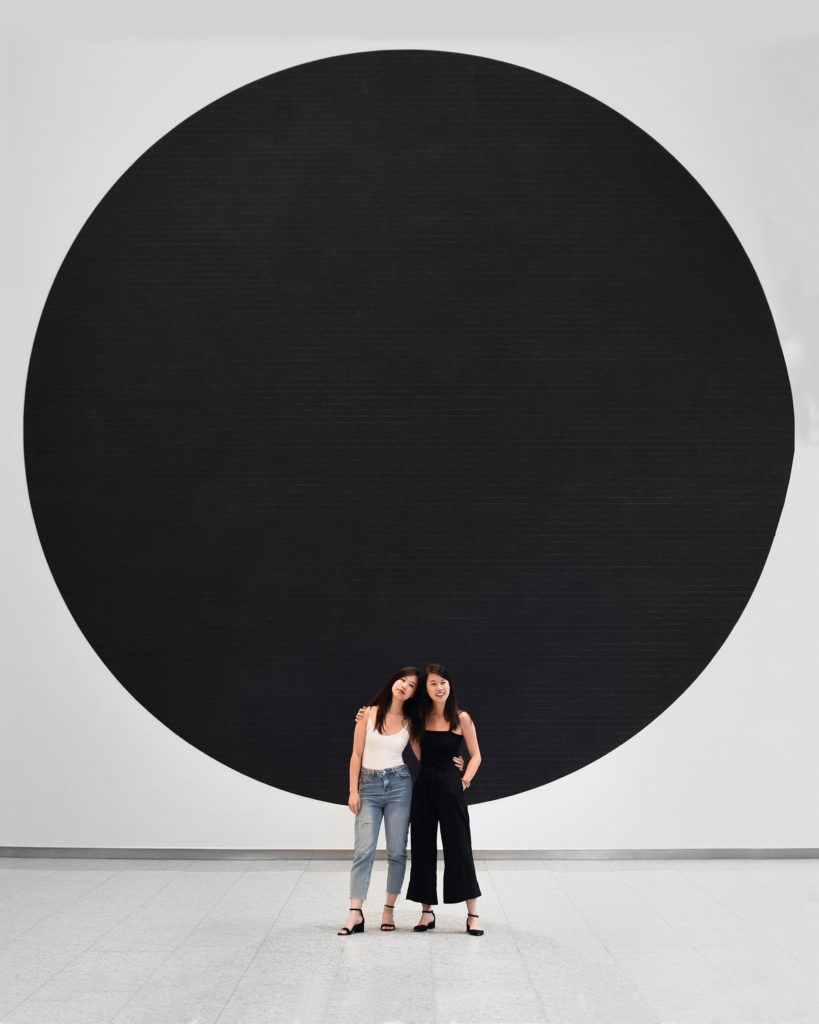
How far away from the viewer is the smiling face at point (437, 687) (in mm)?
4059

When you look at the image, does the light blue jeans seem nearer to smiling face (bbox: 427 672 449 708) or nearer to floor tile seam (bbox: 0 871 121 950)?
smiling face (bbox: 427 672 449 708)

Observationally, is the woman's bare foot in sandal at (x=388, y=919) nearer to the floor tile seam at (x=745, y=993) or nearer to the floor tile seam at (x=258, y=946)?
the floor tile seam at (x=258, y=946)

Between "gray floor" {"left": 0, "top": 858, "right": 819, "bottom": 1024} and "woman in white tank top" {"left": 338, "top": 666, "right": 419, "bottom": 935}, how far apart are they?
10.3 inches

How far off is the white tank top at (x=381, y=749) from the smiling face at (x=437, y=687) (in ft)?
0.75

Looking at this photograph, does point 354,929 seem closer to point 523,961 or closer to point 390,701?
point 523,961

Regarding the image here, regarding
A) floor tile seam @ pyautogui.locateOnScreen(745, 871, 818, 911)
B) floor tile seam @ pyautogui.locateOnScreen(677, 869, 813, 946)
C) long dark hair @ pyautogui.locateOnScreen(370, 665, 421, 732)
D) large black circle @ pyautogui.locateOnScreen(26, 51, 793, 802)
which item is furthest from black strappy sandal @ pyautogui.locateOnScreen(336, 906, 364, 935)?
floor tile seam @ pyautogui.locateOnScreen(745, 871, 818, 911)

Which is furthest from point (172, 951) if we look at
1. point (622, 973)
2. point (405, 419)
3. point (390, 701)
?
point (405, 419)

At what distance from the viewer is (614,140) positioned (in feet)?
18.2

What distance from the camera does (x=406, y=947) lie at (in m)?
3.76

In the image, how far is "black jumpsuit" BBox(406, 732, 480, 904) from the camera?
4.00 meters

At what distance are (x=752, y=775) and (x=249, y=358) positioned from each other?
3434 millimetres

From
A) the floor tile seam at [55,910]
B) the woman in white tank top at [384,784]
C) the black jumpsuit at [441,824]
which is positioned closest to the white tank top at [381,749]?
the woman in white tank top at [384,784]

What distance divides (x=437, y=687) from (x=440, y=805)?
47cm

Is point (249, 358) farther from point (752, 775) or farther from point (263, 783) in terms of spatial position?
point (752, 775)
